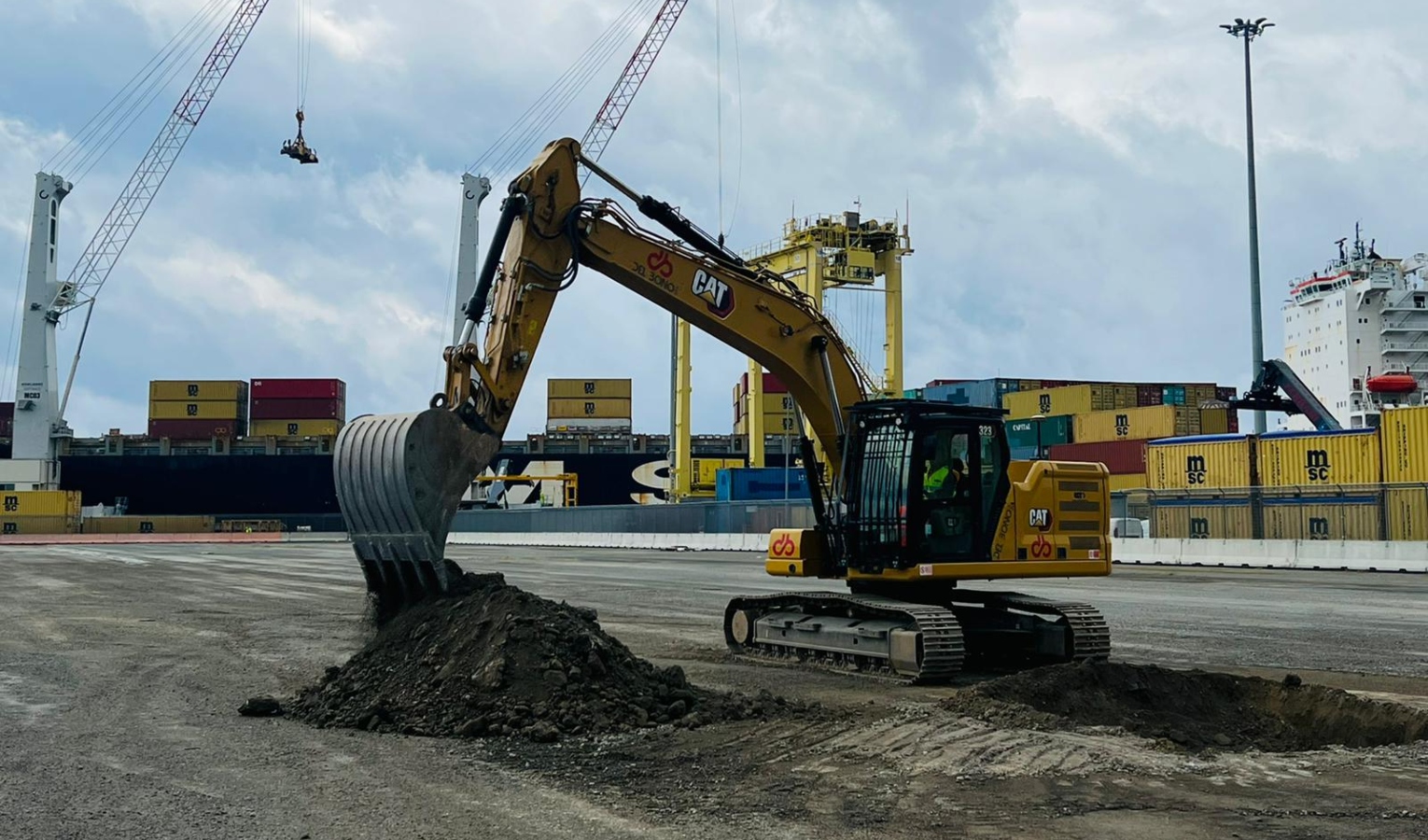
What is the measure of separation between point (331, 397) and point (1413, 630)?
82.0 meters

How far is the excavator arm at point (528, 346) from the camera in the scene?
10.9m

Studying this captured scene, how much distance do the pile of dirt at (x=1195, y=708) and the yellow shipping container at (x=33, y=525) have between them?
2982 inches

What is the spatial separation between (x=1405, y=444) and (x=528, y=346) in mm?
29163

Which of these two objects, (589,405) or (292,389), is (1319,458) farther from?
(292,389)

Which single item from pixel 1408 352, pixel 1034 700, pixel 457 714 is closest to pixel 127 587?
pixel 457 714

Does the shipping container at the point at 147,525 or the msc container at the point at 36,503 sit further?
the shipping container at the point at 147,525

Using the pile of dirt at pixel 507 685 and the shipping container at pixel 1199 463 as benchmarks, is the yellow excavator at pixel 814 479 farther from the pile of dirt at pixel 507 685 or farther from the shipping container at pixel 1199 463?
the shipping container at pixel 1199 463

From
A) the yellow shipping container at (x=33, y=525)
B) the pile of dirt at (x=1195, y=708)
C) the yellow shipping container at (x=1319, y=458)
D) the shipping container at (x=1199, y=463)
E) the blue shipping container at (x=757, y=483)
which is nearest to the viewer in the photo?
the pile of dirt at (x=1195, y=708)

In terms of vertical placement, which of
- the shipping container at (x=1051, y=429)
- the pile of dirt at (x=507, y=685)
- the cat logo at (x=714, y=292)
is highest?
the shipping container at (x=1051, y=429)

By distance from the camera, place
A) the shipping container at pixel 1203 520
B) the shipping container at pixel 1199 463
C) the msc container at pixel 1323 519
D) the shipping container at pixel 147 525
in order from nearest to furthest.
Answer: the msc container at pixel 1323 519 → the shipping container at pixel 1203 520 → the shipping container at pixel 1199 463 → the shipping container at pixel 147 525

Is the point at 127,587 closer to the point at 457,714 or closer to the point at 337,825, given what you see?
the point at 457,714

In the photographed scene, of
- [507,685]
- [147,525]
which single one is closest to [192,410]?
[147,525]

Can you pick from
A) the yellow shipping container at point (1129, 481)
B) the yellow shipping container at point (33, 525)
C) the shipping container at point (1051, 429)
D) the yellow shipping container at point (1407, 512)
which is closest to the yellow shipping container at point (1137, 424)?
the shipping container at point (1051, 429)

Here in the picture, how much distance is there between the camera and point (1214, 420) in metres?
54.5
